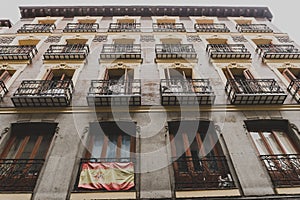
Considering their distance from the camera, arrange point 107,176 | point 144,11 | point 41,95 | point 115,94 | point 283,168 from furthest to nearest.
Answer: point 144,11, point 115,94, point 41,95, point 283,168, point 107,176

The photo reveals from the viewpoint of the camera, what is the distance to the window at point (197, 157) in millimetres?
8195

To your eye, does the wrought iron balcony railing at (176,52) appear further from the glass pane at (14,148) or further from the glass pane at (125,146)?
the glass pane at (14,148)

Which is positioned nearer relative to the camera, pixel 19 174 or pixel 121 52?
pixel 19 174

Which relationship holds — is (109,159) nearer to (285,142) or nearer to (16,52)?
(285,142)

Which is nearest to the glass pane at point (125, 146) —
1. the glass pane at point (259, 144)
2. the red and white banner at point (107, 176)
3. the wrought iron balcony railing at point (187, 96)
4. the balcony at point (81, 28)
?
the red and white banner at point (107, 176)

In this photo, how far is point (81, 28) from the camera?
18.3 meters

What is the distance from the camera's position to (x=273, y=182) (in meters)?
8.05

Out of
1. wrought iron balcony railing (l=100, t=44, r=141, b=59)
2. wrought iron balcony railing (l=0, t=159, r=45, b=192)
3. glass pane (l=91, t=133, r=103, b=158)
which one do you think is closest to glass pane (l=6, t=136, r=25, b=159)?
wrought iron balcony railing (l=0, t=159, r=45, b=192)

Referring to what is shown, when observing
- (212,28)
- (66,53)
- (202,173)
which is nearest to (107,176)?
(202,173)

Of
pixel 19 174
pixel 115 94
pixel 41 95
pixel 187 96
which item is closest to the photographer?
pixel 19 174

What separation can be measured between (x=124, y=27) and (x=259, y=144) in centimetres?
1270

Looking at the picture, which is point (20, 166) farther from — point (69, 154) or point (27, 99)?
point (27, 99)

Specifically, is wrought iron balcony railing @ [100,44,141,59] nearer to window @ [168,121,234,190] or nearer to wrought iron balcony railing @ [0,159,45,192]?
window @ [168,121,234,190]

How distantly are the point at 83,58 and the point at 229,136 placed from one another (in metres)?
8.75
